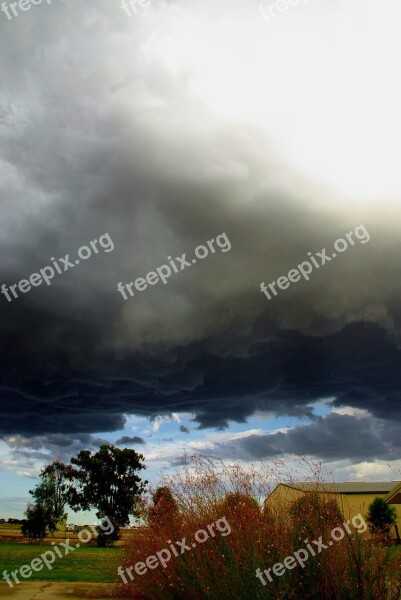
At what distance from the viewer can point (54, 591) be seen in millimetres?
11578

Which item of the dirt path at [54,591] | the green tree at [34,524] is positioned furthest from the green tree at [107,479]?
the dirt path at [54,591]

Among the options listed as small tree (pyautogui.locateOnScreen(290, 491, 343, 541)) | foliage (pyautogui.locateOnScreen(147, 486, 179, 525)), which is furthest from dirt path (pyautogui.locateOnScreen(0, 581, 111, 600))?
small tree (pyautogui.locateOnScreen(290, 491, 343, 541))

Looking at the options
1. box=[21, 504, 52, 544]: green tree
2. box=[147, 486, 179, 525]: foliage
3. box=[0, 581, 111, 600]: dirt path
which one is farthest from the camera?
box=[21, 504, 52, 544]: green tree

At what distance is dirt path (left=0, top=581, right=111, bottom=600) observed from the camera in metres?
10.5

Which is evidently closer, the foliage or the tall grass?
the tall grass

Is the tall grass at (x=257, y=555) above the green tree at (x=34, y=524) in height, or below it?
below

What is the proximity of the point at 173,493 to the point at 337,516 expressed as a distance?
325 cm

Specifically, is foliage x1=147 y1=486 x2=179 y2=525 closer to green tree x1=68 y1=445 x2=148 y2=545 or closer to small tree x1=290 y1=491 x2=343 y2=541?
small tree x1=290 y1=491 x2=343 y2=541

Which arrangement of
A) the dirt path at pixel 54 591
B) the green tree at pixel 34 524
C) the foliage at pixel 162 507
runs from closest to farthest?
the foliage at pixel 162 507 → the dirt path at pixel 54 591 → the green tree at pixel 34 524

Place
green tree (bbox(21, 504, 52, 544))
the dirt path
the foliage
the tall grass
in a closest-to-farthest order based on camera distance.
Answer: the tall grass < the foliage < the dirt path < green tree (bbox(21, 504, 52, 544))

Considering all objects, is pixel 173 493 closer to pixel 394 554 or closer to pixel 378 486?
pixel 394 554

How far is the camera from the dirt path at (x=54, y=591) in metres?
10.5

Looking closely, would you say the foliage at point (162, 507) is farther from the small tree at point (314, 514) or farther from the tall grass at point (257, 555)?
the small tree at point (314, 514)

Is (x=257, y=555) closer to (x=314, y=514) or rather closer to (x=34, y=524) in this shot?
(x=314, y=514)
